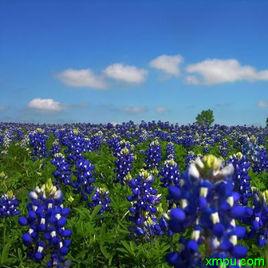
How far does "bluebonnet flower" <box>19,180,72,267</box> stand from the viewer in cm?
524

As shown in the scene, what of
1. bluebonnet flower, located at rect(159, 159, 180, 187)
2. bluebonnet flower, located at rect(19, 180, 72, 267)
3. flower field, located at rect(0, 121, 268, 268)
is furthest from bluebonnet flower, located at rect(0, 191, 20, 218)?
bluebonnet flower, located at rect(159, 159, 180, 187)

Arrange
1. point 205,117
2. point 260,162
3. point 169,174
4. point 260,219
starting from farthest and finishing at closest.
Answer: point 205,117, point 260,162, point 169,174, point 260,219

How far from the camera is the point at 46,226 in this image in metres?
5.26

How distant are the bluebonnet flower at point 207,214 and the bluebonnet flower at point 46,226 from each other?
208cm

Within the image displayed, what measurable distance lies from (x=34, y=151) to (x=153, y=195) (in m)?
9.02

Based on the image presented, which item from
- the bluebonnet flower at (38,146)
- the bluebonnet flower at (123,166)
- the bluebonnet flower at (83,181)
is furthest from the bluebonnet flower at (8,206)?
the bluebonnet flower at (38,146)

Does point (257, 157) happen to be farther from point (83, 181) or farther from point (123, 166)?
point (83, 181)

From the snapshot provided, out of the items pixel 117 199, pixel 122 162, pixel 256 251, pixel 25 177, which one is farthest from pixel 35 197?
pixel 25 177

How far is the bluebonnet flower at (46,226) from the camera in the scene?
524 centimetres

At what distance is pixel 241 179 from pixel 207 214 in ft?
17.0

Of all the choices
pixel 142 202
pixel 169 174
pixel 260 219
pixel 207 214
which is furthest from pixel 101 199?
pixel 207 214

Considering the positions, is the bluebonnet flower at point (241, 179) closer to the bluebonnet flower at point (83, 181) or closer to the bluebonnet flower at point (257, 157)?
the bluebonnet flower at point (83, 181)

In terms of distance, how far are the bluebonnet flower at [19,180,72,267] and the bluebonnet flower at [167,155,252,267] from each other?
208 cm

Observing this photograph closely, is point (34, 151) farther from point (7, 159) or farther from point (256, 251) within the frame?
point (256, 251)
